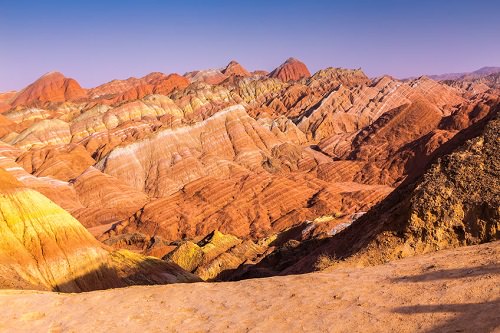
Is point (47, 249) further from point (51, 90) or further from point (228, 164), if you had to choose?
point (51, 90)

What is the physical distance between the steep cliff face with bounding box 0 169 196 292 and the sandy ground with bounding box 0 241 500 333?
10.9 m

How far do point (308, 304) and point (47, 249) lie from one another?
19.4 m

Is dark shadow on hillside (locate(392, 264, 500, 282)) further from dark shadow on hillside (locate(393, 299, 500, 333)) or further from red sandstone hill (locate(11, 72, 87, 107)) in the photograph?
red sandstone hill (locate(11, 72, 87, 107))

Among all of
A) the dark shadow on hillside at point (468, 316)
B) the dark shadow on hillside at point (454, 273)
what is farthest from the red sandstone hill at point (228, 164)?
the dark shadow on hillside at point (468, 316)

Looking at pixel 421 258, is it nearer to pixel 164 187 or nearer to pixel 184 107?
pixel 164 187

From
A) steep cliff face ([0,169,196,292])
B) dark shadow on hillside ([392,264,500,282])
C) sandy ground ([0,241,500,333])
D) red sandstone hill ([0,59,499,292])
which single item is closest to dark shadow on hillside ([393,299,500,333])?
sandy ground ([0,241,500,333])

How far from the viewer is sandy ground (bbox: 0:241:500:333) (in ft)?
27.6

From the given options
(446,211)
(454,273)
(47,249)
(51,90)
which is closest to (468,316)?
(454,273)

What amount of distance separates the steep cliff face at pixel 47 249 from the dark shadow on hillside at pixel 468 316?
64.3 ft

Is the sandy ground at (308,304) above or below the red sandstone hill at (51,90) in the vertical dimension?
below

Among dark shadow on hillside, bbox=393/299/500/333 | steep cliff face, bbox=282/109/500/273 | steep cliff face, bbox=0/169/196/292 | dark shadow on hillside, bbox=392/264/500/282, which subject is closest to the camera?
dark shadow on hillside, bbox=393/299/500/333

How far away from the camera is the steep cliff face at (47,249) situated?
23.5m

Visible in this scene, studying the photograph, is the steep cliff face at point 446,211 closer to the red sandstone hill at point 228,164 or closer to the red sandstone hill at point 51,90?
the red sandstone hill at point 228,164

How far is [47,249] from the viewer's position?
24672 mm
